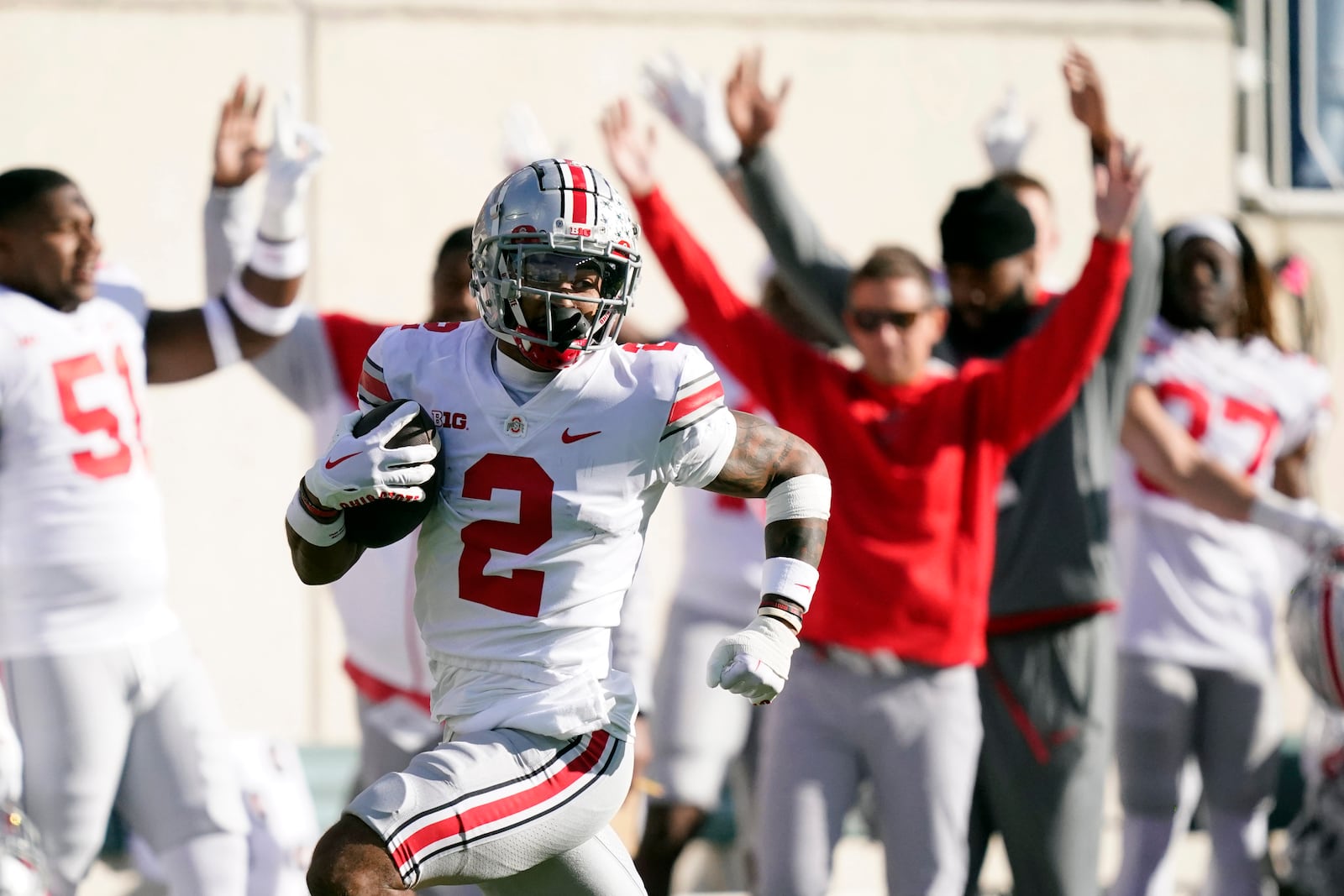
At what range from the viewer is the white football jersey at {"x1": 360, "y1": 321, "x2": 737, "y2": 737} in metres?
3.09

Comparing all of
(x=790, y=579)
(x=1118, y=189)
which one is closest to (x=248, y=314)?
(x=790, y=579)

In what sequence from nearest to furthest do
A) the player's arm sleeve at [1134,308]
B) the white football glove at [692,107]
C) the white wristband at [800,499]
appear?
the white wristband at [800,499] → the player's arm sleeve at [1134,308] → the white football glove at [692,107]

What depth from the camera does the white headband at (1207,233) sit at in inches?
211

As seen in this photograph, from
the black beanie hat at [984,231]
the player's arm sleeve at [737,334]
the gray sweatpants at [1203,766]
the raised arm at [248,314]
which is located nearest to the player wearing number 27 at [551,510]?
the player's arm sleeve at [737,334]

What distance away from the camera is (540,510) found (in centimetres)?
308

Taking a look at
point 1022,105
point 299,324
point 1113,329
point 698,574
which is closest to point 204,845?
point 299,324

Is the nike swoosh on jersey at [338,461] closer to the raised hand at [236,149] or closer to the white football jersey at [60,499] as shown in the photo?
the white football jersey at [60,499]

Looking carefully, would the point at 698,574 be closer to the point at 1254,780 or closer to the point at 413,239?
the point at 1254,780

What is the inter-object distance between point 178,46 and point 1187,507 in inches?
155

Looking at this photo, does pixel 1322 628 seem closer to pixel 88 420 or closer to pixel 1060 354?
pixel 1060 354

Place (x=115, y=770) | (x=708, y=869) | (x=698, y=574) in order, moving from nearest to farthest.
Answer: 1. (x=115, y=770)
2. (x=698, y=574)
3. (x=708, y=869)

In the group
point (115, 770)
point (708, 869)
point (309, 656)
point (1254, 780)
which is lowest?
point (708, 869)

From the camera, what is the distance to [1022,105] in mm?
7641

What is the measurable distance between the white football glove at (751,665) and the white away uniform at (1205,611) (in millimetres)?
2380
